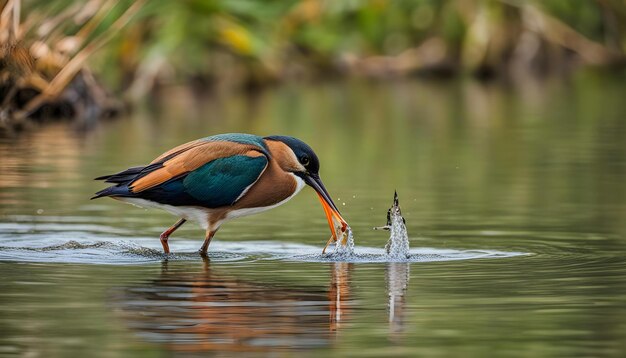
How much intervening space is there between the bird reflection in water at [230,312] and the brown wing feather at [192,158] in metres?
0.86

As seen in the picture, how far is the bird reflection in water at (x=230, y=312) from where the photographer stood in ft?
23.5

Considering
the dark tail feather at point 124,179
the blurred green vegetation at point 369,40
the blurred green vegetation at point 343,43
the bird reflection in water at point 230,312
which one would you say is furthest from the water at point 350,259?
the blurred green vegetation at point 369,40

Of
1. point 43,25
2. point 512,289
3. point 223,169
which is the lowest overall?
point 512,289

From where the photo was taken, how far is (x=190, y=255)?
10.6 meters

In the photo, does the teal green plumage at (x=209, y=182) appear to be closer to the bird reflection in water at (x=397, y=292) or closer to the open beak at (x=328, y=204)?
the open beak at (x=328, y=204)

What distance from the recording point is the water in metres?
7.32

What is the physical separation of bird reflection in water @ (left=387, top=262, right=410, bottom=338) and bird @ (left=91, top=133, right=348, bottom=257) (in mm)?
719

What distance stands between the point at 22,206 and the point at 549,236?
183 inches

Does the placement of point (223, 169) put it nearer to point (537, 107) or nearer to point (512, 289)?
point (512, 289)

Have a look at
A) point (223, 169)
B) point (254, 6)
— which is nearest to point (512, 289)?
point (223, 169)

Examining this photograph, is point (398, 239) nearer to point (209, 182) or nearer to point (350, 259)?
point (350, 259)

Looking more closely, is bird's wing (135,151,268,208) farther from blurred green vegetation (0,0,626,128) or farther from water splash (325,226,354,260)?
blurred green vegetation (0,0,626,128)

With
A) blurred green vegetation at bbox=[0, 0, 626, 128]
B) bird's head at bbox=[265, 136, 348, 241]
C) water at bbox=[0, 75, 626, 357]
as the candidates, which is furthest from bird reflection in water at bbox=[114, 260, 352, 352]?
blurred green vegetation at bbox=[0, 0, 626, 128]

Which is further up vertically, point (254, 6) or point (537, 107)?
point (254, 6)
